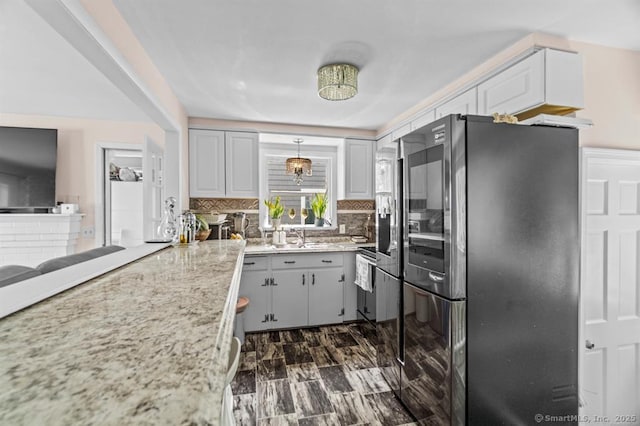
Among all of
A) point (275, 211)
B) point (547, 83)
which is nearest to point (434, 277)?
point (547, 83)

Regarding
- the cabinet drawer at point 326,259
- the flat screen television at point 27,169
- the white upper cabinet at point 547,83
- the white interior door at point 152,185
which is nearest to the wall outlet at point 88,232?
the flat screen television at point 27,169

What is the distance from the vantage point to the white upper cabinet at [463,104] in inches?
86.6

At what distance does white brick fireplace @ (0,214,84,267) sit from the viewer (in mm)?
3172

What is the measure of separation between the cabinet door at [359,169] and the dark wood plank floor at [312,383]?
174 cm

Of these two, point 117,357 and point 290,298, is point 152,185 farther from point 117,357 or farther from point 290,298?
point 117,357

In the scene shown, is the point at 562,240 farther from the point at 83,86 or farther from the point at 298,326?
the point at 83,86

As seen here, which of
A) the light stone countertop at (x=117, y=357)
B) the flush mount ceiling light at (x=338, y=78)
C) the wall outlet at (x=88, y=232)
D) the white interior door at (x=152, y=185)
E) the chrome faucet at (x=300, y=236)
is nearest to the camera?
the light stone countertop at (x=117, y=357)

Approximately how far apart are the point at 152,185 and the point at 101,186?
1.31 meters

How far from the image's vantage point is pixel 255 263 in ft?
10.3

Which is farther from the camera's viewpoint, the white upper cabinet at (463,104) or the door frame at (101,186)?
the door frame at (101,186)

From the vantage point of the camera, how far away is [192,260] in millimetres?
1485

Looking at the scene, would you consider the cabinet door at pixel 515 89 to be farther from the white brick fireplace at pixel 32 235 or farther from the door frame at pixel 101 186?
the white brick fireplace at pixel 32 235

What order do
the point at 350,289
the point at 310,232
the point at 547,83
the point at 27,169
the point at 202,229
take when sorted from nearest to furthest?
the point at 547,83 < the point at 202,229 < the point at 27,169 < the point at 350,289 < the point at 310,232

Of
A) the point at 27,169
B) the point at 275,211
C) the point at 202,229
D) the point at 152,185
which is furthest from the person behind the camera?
the point at 275,211
